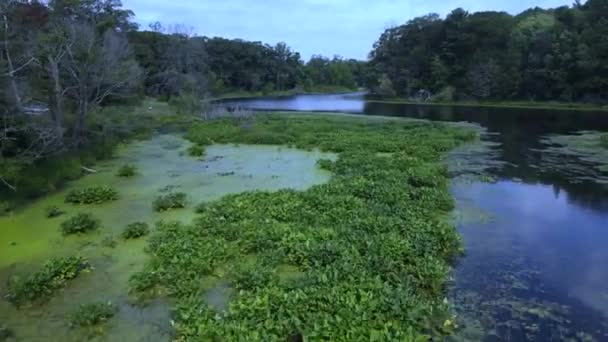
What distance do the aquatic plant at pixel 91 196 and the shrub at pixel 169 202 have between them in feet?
4.39

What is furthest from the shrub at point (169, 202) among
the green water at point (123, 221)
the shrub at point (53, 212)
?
the shrub at point (53, 212)

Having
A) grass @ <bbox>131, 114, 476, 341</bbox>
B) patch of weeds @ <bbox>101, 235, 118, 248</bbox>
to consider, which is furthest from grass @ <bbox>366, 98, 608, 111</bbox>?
patch of weeds @ <bbox>101, 235, 118, 248</bbox>

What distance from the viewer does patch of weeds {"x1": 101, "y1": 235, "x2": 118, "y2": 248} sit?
313 inches

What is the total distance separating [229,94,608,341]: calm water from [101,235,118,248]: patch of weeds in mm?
5764

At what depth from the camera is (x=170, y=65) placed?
52656 mm

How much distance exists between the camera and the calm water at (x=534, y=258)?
5.60 m

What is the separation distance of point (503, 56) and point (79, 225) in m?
53.6

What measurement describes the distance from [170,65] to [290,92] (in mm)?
42677

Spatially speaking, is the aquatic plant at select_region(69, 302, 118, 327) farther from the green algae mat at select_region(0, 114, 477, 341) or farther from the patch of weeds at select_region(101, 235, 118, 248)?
the patch of weeds at select_region(101, 235, 118, 248)

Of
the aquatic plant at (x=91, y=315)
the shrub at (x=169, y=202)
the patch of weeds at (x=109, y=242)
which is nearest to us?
the aquatic plant at (x=91, y=315)

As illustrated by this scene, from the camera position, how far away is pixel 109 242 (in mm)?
8070

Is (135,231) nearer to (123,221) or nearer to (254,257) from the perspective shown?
(123,221)

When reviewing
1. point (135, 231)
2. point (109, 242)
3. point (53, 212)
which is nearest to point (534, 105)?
point (135, 231)

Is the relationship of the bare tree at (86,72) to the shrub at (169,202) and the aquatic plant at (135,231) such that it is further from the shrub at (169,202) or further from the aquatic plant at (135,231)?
the aquatic plant at (135,231)
